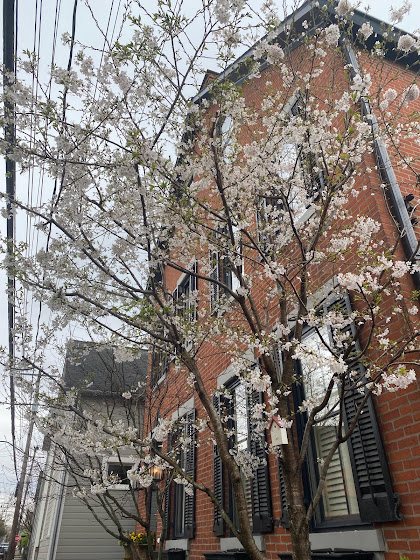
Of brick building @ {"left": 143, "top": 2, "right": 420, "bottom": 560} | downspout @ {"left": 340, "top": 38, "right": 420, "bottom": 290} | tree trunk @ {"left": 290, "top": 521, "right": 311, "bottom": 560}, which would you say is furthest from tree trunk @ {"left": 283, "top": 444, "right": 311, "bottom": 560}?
downspout @ {"left": 340, "top": 38, "right": 420, "bottom": 290}

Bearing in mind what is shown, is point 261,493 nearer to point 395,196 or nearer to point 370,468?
point 370,468

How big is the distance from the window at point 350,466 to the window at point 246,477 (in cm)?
44

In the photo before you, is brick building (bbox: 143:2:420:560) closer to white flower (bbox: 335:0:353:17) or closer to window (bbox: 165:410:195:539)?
white flower (bbox: 335:0:353:17)

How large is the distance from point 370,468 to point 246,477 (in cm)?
220

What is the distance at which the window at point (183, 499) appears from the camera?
7.77 meters

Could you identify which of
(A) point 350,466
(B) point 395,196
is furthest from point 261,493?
(B) point 395,196

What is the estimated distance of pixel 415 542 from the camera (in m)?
3.19

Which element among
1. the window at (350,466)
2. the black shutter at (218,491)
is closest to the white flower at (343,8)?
the window at (350,466)

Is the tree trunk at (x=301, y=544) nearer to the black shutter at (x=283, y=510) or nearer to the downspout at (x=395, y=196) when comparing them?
the black shutter at (x=283, y=510)

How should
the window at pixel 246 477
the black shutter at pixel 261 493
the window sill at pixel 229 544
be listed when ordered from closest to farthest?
1. the black shutter at pixel 261 493
2. the window at pixel 246 477
3. the window sill at pixel 229 544

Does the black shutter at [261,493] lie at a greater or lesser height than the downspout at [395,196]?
lesser

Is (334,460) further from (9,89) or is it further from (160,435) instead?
(9,89)

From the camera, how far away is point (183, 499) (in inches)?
346

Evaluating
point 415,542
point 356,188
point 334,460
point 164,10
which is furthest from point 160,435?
point 164,10
